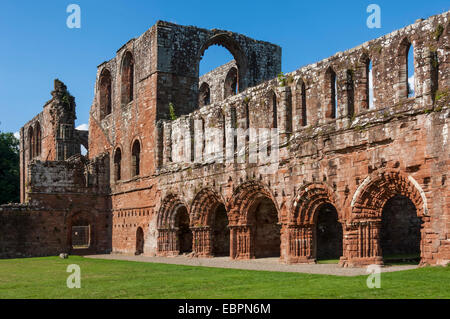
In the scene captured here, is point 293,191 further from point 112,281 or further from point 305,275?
point 112,281

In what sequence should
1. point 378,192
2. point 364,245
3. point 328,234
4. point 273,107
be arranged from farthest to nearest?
point 328,234, point 273,107, point 364,245, point 378,192

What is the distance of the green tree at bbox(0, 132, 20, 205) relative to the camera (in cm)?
4638

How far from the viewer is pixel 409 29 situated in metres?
15.6

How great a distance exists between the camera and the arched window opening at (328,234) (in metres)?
21.4

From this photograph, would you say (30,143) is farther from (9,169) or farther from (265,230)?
(265,230)

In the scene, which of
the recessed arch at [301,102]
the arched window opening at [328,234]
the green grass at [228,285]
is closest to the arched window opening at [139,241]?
the arched window opening at [328,234]

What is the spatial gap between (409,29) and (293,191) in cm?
588

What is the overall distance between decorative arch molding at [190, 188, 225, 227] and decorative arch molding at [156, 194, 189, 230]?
170cm

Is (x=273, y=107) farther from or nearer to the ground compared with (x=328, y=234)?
farther from the ground

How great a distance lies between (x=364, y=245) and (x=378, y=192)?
146 cm

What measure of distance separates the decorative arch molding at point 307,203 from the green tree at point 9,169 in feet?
108

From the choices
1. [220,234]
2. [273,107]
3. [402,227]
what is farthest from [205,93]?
[402,227]

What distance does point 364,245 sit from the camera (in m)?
16.0

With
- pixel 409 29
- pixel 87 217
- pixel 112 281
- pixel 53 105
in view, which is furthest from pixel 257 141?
pixel 53 105
